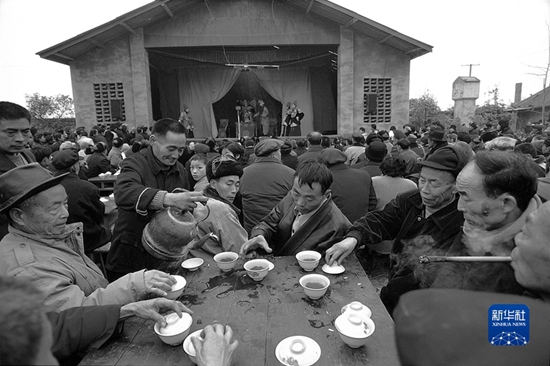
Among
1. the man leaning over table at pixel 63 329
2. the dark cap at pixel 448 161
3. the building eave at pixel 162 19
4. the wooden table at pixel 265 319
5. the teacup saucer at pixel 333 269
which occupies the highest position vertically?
the building eave at pixel 162 19

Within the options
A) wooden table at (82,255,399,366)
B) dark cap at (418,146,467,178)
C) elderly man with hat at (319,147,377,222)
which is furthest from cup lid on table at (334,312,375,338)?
elderly man with hat at (319,147,377,222)

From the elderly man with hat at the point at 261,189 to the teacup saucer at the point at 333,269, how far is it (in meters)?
1.74

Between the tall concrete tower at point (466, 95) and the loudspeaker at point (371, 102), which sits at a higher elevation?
the tall concrete tower at point (466, 95)

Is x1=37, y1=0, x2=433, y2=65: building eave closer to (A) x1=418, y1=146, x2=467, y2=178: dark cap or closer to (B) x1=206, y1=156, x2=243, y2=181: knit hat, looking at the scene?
(B) x1=206, y1=156, x2=243, y2=181: knit hat

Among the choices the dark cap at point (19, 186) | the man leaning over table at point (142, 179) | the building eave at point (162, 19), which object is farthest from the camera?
the building eave at point (162, 19)

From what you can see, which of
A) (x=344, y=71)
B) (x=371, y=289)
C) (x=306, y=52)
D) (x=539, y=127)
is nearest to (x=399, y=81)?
(x=344, y=71)

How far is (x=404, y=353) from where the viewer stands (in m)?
0.87

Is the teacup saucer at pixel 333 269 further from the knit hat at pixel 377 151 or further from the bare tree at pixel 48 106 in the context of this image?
the bare tree at pixel 48 106

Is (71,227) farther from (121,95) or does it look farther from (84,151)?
(121,95)

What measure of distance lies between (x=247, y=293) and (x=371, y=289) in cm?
68

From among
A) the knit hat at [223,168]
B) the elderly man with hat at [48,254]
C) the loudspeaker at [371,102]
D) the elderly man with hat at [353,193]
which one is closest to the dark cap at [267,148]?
the elderly man with hat at [353,193]

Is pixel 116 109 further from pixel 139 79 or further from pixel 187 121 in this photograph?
pixel 187 121

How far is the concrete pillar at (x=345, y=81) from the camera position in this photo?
42.9ft

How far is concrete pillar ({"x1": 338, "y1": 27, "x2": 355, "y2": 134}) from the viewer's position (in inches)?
515
